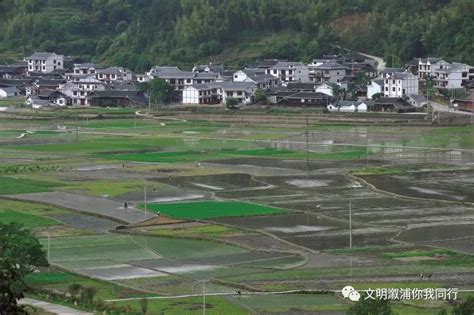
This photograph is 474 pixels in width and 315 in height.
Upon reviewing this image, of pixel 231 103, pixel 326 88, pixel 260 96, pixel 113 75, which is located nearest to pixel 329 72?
pixel 326 88

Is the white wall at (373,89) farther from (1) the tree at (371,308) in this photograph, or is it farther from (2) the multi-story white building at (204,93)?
(1) the tree at (371,308)

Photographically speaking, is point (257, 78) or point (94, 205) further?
point (257, 78)

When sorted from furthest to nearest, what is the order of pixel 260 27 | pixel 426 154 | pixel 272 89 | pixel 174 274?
pixel 260 27 < pixel 272 89 < pixel 426 154 < pixel 174 274

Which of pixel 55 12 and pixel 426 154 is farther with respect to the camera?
pixel 55 12

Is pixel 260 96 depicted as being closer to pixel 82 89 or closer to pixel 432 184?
pixel 82 89

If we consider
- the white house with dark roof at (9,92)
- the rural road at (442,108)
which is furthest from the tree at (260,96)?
the white house with dark roof at (9,92)

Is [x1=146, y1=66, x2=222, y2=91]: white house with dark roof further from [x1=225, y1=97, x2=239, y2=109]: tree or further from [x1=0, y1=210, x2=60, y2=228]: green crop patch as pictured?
[x1=0, y1=210, x2=60, y2=228]: green crop patch

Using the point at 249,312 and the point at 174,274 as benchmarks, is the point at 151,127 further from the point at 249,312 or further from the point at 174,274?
the point at 249,312

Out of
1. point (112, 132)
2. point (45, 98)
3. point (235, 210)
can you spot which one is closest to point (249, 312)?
point (235, 210)
